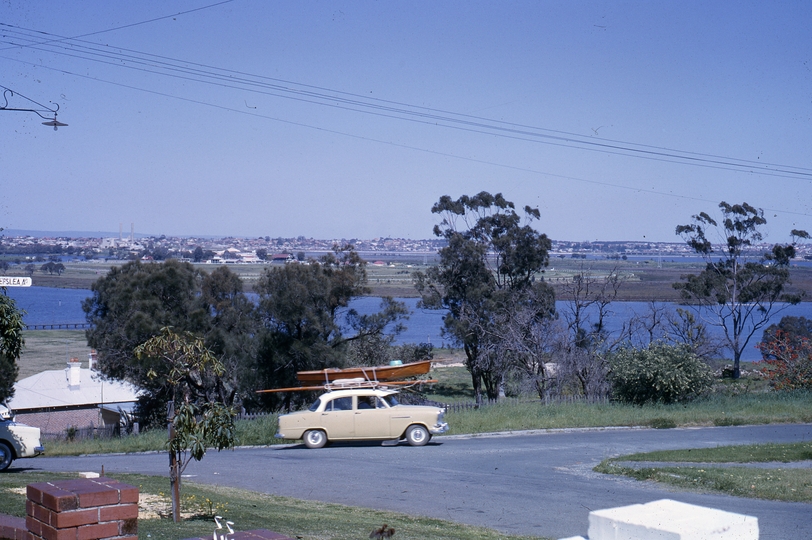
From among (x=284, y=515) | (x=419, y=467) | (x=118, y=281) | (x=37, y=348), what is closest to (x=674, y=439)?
(x=419, y=467)

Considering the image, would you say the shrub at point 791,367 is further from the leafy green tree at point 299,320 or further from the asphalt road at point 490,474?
the leafy green tree at point 299,320

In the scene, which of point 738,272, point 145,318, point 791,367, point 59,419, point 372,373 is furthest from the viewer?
point 738,272

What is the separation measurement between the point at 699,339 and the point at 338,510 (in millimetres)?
32426

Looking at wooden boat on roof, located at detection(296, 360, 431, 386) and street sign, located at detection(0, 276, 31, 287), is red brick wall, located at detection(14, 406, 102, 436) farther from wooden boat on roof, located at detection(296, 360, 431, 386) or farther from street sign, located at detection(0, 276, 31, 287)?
street sign, located at detection(0, 276, 31, 287)

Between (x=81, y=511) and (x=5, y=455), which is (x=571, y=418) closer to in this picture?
(x=5, y=455)

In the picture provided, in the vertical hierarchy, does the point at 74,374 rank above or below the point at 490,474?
below

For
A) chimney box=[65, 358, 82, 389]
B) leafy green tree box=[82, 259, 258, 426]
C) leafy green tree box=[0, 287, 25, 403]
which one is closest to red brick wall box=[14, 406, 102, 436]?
chimney box=[65, 358, 82, 389]

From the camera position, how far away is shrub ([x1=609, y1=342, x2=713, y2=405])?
27.0 meters

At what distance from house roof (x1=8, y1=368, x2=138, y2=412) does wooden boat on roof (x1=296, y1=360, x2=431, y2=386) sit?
16301 mm

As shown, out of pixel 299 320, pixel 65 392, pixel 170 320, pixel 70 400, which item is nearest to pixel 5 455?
pixel 170 320

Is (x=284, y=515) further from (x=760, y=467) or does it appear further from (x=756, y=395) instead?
(x=756, y=395)

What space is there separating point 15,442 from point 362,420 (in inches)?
326

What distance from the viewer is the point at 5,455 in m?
16.2

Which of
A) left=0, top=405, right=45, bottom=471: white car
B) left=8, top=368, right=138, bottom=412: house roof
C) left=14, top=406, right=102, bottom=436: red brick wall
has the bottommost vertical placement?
left=14, top=406, right=102, bottom=436: red brick wall
